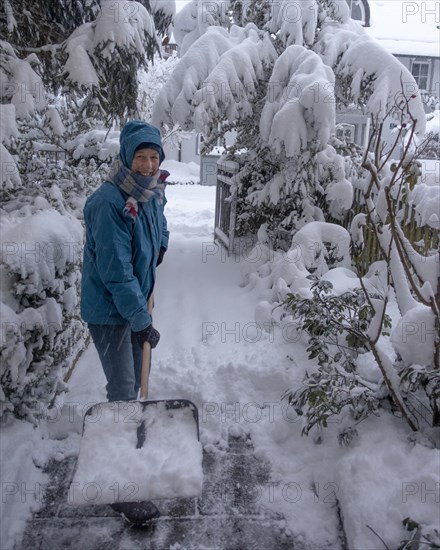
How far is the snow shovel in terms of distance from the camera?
2.13 m

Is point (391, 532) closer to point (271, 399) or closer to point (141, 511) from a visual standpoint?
point (141, 511)

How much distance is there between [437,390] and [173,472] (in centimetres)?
132

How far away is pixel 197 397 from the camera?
3.54 meters

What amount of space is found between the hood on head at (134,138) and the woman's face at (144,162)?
27 mm

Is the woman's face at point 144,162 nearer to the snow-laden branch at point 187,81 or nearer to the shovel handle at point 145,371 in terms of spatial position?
the shovel handle at point 145,371

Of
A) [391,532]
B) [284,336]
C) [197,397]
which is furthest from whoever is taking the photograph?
[284,336]

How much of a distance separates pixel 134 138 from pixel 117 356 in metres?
1.15

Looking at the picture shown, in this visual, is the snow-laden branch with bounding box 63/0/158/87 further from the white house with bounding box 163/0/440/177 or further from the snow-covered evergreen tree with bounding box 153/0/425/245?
the white house with bounding box 163/0/440/177

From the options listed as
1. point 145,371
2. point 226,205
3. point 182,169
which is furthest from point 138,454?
point 182,169

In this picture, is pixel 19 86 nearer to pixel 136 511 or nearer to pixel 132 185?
pixel 132 185

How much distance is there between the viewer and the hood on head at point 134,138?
2.51 metres

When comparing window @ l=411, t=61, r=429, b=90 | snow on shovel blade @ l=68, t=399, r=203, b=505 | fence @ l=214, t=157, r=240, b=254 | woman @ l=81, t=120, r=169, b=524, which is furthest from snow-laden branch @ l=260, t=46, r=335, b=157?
window @ l=411, t=61, r=429, b=90

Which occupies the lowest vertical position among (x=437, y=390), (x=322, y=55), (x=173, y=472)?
(x=173, y=472)

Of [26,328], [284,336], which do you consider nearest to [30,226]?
[26,328]
